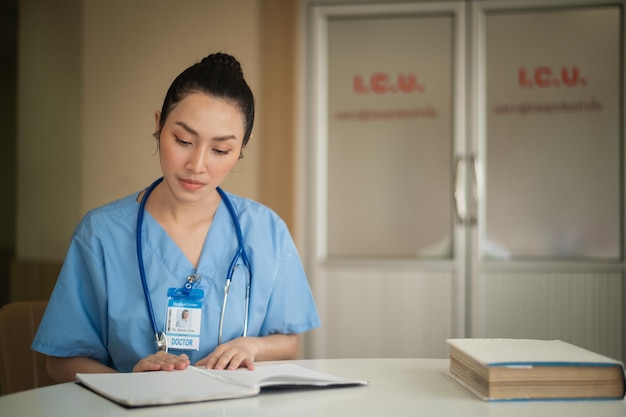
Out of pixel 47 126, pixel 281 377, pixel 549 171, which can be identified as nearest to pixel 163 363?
pixel 281 377

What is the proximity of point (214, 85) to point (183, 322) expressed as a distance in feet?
1.53

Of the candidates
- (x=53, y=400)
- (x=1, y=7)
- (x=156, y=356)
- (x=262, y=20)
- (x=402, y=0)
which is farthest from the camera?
(x=402, y=0)

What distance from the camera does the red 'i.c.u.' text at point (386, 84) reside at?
3555mm

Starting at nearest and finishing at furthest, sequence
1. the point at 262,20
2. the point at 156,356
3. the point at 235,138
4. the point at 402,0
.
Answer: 1. the point at 156,356
2. the point at 235,138
3. the point at 262,20
4. the point at 402,0

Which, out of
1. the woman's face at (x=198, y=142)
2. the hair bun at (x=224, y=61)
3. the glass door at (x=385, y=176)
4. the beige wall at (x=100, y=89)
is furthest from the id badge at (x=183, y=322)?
the glass door at (x=385, y=176)

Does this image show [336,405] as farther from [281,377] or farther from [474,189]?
[474,189]

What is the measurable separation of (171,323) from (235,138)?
1.25 feet

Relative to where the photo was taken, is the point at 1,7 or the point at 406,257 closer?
the point at 1,7

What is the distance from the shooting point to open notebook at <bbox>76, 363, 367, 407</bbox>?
1.05m

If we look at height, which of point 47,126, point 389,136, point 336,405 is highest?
point 389,136

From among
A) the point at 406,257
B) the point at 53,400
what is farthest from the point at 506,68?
the point at 53,400

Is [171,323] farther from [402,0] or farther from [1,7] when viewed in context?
[402,0]

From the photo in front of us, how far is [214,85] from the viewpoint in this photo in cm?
144

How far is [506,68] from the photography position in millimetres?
3484
